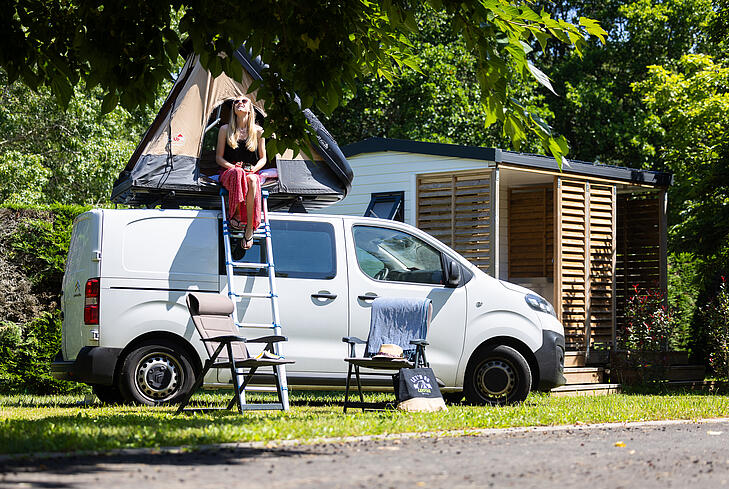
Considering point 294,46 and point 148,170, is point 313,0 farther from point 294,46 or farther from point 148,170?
point 148,170

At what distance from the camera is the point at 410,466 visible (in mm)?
5879

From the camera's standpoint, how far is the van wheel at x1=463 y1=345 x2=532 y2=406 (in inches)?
422

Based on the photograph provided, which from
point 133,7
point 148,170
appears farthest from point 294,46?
point 148,170

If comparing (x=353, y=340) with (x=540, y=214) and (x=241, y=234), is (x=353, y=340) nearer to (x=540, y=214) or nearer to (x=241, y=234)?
(x=241, y=234)

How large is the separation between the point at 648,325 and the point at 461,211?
3.16 meters

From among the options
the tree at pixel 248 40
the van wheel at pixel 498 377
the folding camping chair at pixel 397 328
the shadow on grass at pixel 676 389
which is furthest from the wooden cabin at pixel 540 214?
the tree at pixel 248 40

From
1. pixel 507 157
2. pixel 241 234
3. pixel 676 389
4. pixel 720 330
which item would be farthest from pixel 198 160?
pixel 720 330

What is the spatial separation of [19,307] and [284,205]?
3.59m

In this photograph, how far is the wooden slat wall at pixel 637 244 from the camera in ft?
56.2

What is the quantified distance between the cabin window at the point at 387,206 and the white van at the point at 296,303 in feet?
15.0

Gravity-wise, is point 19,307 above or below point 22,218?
below

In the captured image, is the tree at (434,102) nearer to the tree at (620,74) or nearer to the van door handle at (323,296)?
the tree at (620,74)

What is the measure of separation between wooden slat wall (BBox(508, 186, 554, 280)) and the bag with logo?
7.85 meters

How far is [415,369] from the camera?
9.55 metres
